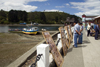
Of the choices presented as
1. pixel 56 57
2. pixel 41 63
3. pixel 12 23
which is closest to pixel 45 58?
pixel 41 63

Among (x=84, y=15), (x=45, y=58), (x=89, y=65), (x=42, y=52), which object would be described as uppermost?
(x=84, y=15)

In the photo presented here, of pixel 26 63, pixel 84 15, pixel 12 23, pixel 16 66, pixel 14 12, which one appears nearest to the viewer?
pixel 16 66

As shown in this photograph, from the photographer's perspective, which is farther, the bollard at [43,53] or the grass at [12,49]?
the grass at [12,49]

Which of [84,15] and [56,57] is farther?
[84,15]

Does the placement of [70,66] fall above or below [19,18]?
below

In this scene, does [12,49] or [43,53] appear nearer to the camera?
[43,53]

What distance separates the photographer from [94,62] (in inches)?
174

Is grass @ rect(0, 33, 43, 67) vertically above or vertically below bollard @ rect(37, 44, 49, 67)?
below

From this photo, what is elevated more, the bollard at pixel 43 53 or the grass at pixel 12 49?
the bollard at pixel 43 53

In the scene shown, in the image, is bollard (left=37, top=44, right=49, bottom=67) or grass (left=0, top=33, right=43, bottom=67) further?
grass (left=0, top=33, right=43, bottom=67)

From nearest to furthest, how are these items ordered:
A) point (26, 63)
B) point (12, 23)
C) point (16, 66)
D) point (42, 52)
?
point (42, 52) → point (16, 66) → point (26, 63) → point (12, 23)

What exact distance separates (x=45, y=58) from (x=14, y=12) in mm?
166300

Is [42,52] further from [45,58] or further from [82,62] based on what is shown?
[82,62]

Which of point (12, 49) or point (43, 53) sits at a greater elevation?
point (43, 53)
